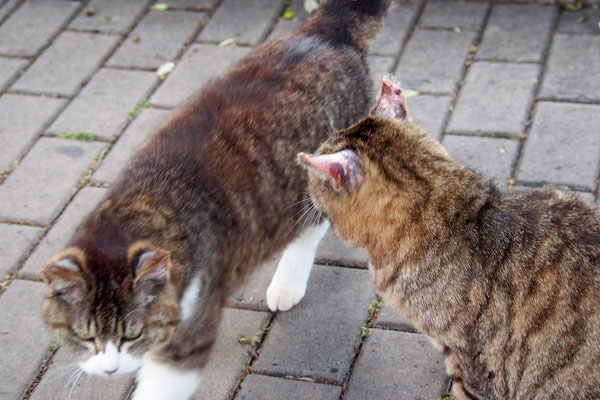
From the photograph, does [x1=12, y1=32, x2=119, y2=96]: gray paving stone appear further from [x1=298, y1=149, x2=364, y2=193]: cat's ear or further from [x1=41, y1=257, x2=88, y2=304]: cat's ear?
[x1=298, y1=149, x2=364, y2=193]: cat's ear

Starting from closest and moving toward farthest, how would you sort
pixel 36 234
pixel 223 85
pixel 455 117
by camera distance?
pixel 223 85 → pixel 36 234 → pixel 455 117

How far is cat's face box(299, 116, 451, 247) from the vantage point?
265 centimetres

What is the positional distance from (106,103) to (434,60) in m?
2.15

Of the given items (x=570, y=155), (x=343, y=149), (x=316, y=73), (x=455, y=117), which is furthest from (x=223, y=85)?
(x=570, y=155)

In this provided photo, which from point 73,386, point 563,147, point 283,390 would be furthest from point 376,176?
point 563,147

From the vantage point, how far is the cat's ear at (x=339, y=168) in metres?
2.54

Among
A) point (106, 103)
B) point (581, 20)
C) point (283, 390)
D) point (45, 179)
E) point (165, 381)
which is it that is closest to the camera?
point (165, 381)

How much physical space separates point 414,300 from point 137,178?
Result: 1188 mm

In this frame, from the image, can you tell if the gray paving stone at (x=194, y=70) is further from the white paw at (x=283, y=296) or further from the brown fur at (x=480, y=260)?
the brown fur at (x=480, y=260)

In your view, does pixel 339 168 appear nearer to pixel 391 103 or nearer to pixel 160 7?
pixel 391 103

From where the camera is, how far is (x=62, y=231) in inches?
155

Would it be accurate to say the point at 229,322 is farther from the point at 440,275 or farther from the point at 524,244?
the point at 524,244

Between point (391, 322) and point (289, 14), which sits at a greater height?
point (289, 14)

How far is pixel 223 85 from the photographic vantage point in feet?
10.6
